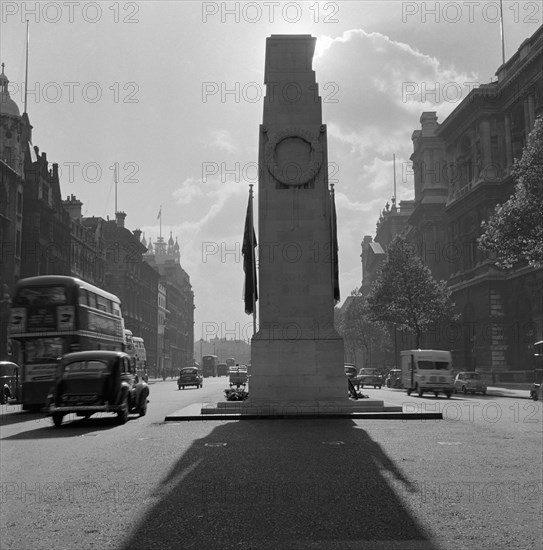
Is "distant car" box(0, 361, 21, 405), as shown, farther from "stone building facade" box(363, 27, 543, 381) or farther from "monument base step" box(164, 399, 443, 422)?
"stone building facade" box(363, 27, 543, 381)

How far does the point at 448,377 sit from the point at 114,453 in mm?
29737

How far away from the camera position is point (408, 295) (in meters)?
62.5

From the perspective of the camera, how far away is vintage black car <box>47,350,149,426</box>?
19906mm

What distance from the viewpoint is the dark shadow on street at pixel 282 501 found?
6848mm

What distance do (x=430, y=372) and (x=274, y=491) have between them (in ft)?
108

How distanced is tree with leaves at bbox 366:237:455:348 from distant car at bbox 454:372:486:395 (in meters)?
16.8

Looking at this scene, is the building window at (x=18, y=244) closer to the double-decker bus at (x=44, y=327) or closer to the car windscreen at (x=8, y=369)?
the car windscreen at (x=8, y=369)

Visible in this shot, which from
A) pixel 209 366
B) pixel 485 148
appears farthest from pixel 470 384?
pixel 209 366

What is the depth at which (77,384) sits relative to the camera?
20078mm

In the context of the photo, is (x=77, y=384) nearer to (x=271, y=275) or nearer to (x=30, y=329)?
(x=30, y=329)

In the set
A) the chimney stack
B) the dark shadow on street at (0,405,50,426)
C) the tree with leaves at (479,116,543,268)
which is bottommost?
the dark shadow on street at (0,405,50,426)

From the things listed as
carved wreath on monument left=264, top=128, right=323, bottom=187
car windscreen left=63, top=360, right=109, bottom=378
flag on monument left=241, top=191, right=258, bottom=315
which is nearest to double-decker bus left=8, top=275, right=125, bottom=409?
car windscreen left=63, top=360, right=109, bottom=378

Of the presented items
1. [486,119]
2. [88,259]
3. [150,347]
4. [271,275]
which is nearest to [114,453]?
[271,275]

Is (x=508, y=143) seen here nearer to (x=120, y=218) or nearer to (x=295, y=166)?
(x=295, y=166)
